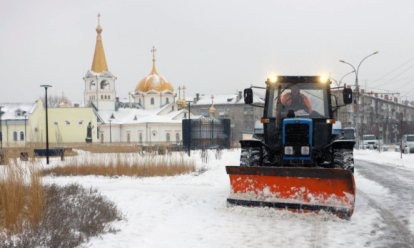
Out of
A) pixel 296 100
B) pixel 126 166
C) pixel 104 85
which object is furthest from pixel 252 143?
pixel 104 85

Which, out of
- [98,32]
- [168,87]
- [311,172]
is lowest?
[311,172]

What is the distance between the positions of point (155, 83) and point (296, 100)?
86.7 metres

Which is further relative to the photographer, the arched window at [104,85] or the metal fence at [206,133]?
the arched window at [104,85]

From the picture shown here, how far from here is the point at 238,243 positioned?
6.47 m

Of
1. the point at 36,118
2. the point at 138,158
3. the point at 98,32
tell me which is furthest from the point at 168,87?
Result: the point at 138,158

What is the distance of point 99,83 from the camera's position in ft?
288

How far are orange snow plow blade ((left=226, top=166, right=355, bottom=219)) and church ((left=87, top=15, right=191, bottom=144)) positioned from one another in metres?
72.4

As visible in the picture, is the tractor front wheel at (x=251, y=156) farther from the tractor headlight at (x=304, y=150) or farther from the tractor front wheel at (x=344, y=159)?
the tractor front wheel at (x=344, y=159)

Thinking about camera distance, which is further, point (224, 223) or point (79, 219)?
point (224, 223)

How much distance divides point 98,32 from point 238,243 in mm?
86673

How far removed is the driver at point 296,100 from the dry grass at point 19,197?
5.27m

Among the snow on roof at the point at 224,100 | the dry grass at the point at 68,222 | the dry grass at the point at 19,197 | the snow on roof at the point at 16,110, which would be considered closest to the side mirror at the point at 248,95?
the dry grass at the point at 68,222

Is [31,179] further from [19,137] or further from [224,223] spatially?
[19,137]

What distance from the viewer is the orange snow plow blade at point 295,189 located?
26.4ft
